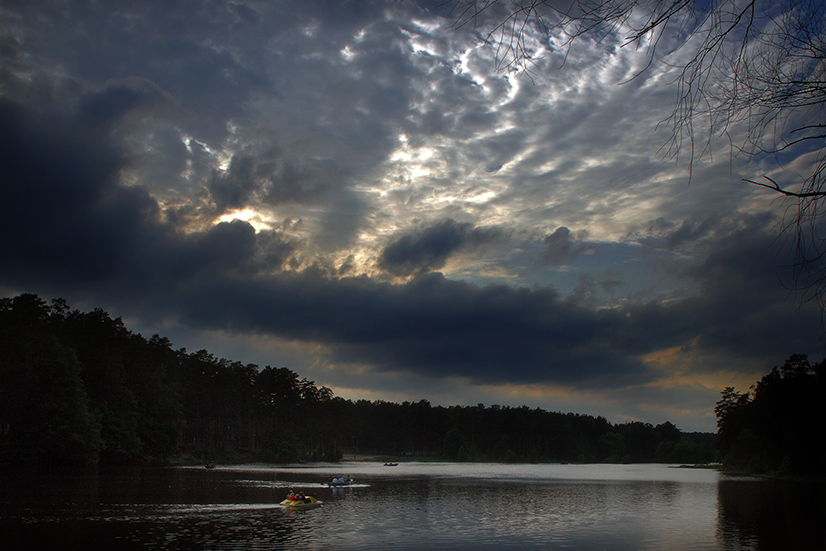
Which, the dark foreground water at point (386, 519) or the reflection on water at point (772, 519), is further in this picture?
the reflection on water at point (772, 519)

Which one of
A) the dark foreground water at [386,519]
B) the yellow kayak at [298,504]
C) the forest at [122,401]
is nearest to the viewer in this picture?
the dark foreground water at [386,519]

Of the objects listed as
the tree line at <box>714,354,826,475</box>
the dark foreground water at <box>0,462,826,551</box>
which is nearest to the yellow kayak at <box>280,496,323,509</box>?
the dark foreground water at <box>0,462,826,551</box>

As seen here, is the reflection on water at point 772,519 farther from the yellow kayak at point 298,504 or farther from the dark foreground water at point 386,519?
the yellow kayak at point 298,504

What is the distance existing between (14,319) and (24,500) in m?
58.4

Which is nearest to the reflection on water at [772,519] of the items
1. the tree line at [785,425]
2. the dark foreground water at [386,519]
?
the dark foreground water at [386,519]

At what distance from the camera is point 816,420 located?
9306 cm

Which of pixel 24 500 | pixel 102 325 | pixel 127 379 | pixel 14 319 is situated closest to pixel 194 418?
pixel 127 379

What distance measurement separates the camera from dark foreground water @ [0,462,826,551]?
33.2 m

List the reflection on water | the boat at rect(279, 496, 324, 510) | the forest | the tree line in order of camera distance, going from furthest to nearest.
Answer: the tree line
the forest
the boat at rect(279, 496, 324, 510)
the reflection on water

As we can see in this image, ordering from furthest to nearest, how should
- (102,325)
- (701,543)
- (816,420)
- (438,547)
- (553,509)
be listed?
(102,325) → (816,420) → (553,509) → (701,543) → (438,547)

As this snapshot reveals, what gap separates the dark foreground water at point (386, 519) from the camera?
1307 inches

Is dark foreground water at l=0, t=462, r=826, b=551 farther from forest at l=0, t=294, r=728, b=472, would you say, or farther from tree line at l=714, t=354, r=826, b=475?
tree line at l=714, t=354, r=826, b=475

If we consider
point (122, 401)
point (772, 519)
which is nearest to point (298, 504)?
point (772, 519)

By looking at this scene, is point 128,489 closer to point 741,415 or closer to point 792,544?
point 792,544
